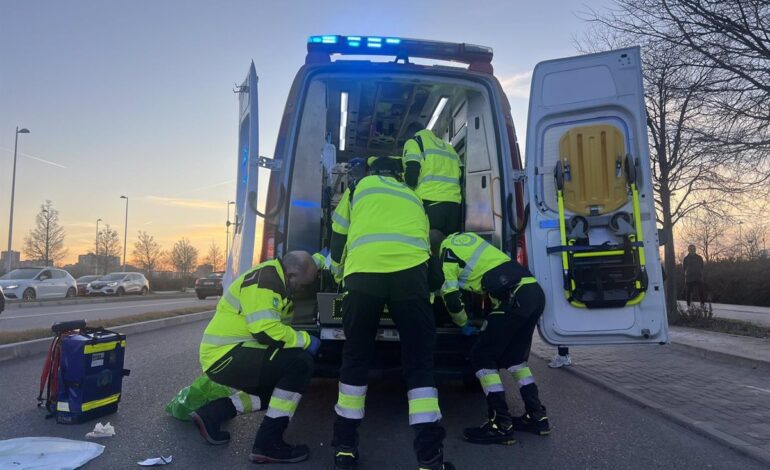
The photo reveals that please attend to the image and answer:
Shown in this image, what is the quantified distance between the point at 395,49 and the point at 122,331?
748 centimetres

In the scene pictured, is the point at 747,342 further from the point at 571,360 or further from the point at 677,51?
the point at 677,51

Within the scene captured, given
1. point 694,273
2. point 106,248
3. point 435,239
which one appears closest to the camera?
point 435,239

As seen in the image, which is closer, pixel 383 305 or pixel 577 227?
pixel 383 305

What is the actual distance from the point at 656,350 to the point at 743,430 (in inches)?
175

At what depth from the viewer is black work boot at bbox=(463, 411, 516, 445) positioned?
3666 millimetres

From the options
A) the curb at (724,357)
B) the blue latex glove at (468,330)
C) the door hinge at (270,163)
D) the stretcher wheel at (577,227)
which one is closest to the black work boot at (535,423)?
the blue latex glove at (468,330)

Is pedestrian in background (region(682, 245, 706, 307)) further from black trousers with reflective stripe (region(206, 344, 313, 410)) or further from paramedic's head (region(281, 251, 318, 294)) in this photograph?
black trousers with reflective stripe (region(206, 344, 313, 410))

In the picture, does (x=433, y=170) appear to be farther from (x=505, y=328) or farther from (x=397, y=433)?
(x=397, y=433)

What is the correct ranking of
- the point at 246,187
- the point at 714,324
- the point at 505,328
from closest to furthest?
the point at 505,328 → the point at 246,187 → the point at 714,324

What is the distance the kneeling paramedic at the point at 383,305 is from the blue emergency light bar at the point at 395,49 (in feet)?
4.42

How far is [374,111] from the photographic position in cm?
625

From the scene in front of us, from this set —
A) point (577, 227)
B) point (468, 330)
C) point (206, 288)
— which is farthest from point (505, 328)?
point (206, 288)

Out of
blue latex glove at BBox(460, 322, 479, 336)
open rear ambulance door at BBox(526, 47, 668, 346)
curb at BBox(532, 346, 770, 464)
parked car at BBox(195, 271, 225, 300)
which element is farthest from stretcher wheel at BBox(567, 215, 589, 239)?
parked car at BBox(195, 271, 225, 300)

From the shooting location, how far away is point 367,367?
3252 millimetres
